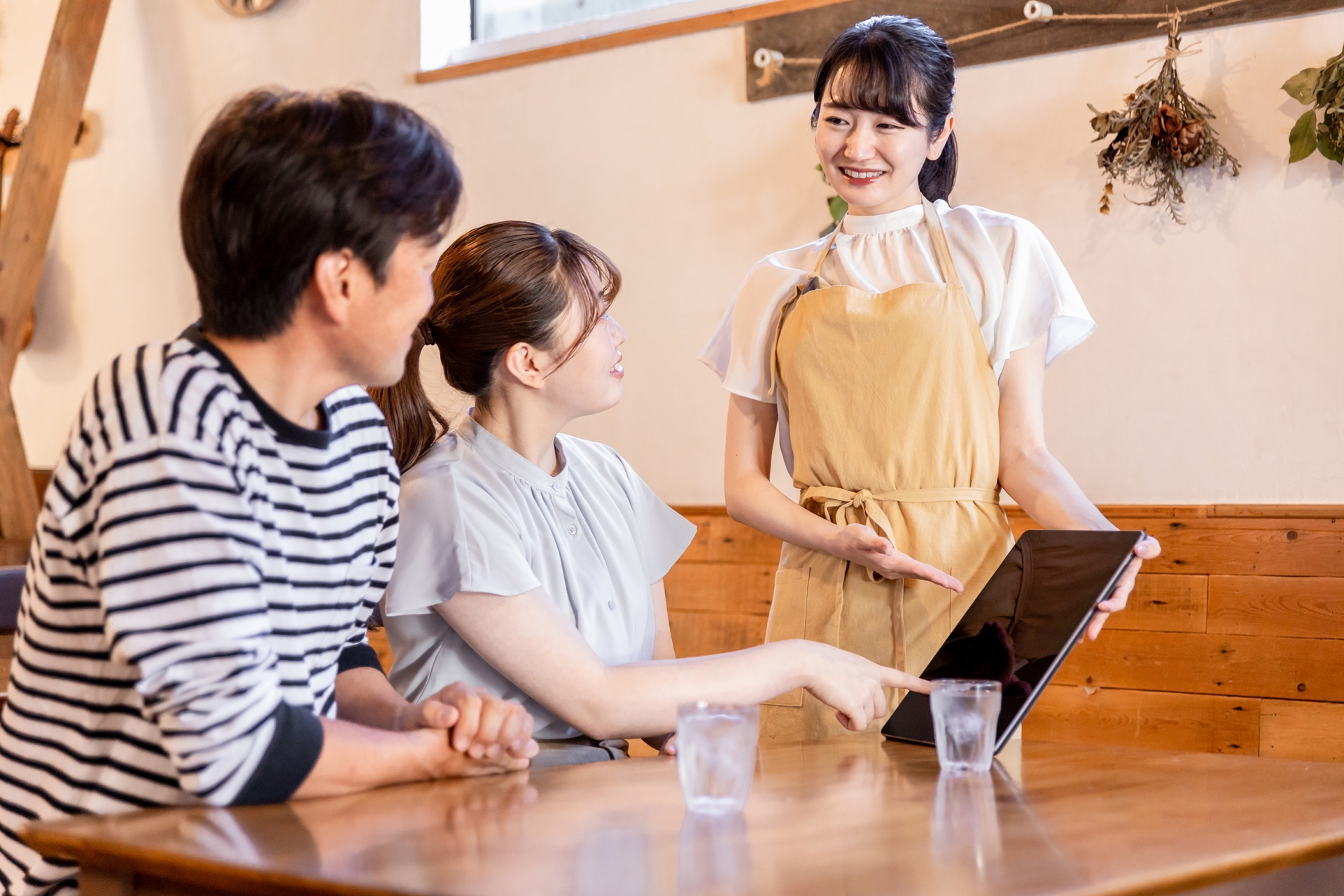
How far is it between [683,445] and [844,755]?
2143 millimetres

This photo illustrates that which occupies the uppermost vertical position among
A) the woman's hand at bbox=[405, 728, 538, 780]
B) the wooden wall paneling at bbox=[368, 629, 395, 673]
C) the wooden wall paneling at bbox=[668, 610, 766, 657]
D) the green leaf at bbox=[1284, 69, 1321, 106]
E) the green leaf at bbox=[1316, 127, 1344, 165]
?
the green leaf at bbox=[1284, 69, 1321, 106]

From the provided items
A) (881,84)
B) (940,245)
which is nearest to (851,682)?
(940,245)

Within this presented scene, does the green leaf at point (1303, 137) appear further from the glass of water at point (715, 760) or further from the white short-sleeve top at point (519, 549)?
the glass of water at point (715, 760)

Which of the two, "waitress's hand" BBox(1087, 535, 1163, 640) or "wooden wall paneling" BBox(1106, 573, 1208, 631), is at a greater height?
"waitress's hand" BBox(1087, 535, 1163, 640)

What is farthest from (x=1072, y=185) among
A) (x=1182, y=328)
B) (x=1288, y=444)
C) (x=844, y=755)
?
(x=844, y=755)

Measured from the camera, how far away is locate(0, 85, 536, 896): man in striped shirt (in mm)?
903

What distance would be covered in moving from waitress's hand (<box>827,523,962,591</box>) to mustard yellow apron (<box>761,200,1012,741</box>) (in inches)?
2.9

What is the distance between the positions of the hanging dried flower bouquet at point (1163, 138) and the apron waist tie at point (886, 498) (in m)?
1.14

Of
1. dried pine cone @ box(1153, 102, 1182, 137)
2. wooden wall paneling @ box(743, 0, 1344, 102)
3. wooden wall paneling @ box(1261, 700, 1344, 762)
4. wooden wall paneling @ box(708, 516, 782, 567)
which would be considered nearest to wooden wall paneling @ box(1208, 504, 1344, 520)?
wooden wall paneling @ box(1261, 700, 1344, 762)

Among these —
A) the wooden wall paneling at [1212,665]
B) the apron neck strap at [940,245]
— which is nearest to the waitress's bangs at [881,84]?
the apron neck strap at [940,245]

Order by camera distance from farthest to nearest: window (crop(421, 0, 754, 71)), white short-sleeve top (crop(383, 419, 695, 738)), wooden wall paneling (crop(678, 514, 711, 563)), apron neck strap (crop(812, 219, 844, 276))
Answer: window (crop(421, 0, 754, 71)) < wooden wall paneling (crop(678, 514, 711, 563)) < apron neck strap (crop(812, 219, 844, 276)) < white short-sleeve top (crop(383, 419, 695, 738))

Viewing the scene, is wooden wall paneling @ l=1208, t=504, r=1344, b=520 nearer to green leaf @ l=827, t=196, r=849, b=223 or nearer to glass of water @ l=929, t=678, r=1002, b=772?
green leaf @ l=827, t=196, r=849, b=223

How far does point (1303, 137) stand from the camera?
7.98 feet

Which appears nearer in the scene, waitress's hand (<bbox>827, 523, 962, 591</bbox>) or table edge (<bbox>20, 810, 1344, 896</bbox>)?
table edge (<bbox>20, 810, 1344, 896</bbox>)
